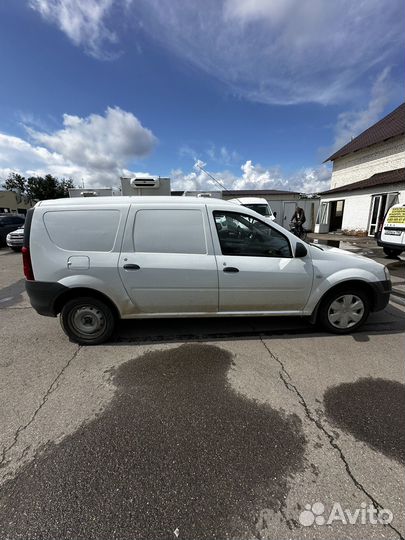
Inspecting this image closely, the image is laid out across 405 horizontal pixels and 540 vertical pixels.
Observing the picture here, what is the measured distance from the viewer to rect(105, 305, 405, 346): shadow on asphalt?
3.62 metres

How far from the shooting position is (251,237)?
11.2 ft

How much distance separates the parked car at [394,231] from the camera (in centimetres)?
855

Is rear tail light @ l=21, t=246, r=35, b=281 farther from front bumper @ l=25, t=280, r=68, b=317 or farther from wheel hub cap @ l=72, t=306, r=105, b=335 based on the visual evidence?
wheel hub cap @ l=72, t=306, r=105, b=335

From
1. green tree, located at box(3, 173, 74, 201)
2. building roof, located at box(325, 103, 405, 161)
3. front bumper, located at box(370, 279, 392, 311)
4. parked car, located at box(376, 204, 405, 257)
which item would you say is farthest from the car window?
green tree, located at box(3, 173, 74, 201)

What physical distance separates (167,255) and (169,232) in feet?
0.97

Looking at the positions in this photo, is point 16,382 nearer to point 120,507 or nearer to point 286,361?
point 120,507

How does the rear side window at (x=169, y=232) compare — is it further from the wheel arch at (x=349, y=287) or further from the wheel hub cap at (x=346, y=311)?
the wheel hub cap at (x=346, y=311)

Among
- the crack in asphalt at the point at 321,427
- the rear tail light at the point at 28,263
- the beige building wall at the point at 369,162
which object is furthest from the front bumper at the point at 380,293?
the beige building wall at the point at 369,162

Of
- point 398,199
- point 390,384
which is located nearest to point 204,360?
point 390,384

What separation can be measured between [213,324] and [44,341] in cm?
243

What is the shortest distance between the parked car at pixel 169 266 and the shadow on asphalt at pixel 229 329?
35 centimetres

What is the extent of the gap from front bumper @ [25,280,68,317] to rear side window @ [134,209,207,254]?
43.9 inches

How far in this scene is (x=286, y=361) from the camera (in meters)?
3.06

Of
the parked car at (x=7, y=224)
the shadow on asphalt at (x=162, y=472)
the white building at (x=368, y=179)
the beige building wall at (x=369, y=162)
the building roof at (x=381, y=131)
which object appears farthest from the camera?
the building roof at (x=381, y=131)
